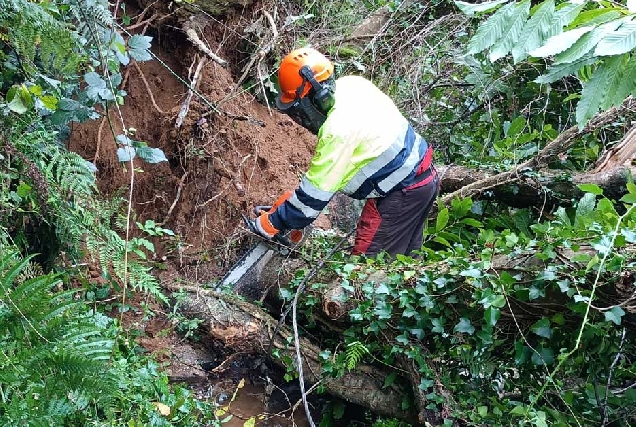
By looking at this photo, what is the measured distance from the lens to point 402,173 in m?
3.80

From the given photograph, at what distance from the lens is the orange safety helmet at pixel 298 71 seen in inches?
138

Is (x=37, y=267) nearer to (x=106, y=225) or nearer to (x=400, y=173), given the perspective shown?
(x=106, y=225)

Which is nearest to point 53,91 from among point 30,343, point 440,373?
point 30,343

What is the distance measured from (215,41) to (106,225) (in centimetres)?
226

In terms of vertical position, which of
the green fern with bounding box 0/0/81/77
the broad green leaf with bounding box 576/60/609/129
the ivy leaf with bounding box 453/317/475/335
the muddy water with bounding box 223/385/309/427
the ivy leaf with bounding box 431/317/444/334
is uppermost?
the green fern with bounding box 0/0/81/77

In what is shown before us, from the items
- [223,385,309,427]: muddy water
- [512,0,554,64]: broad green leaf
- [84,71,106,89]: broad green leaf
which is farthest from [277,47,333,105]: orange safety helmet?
[512,0,554,64]: broad green leaf

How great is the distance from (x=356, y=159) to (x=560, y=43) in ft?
7.92

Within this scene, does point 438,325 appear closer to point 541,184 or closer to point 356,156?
point 356,156

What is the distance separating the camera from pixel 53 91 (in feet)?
9.19

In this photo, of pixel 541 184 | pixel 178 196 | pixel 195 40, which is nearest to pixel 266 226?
pixel 178 196

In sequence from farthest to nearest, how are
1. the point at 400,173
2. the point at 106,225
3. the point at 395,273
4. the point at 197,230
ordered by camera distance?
the point at 197,230, the point at 400,173, the point at 395,273, the point at 106,225

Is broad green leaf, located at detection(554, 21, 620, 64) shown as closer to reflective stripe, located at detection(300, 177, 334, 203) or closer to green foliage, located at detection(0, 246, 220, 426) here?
green foliage, located at detection(0, 246, 220, 426)

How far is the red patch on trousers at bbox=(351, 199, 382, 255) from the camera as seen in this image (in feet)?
13.1

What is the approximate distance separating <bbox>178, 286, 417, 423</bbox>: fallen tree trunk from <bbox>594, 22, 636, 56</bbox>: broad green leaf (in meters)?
2.51
